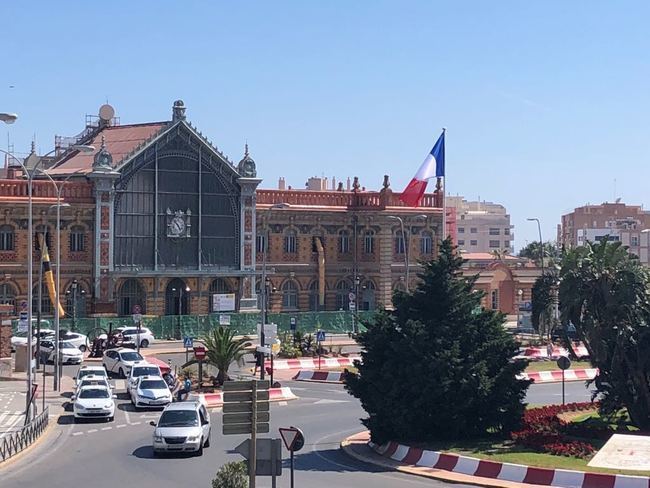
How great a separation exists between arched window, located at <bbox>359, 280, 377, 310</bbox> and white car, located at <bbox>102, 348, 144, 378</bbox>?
34.6 meters

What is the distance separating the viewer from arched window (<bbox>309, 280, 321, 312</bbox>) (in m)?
85.7

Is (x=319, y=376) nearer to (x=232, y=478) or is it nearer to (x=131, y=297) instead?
(x=131, y=297)

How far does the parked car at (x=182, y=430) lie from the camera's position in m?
31.5

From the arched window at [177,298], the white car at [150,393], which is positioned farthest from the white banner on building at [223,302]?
the white car at [150,393]

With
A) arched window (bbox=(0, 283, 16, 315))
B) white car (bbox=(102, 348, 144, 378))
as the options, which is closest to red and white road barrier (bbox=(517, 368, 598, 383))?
white car (bbox=(102, 348, 144, 378))

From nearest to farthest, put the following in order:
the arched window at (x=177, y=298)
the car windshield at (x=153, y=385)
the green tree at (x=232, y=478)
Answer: the green tree at (x=232, y=478), the car windshield at (x=153, y=385), the arched window at (x=177, y=298)

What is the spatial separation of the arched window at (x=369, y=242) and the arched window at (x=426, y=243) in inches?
154

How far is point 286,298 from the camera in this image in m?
85.1

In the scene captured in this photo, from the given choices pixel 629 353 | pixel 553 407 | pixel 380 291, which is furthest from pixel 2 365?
pixel 380 291

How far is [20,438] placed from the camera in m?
33.0

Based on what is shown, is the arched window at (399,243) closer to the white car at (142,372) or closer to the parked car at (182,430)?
the white car at (142,372)

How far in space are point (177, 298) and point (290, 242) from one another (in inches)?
396

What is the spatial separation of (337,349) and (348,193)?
70.0 feet

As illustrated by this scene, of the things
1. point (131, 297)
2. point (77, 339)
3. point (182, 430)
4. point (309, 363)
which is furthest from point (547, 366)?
point (182, 430)
